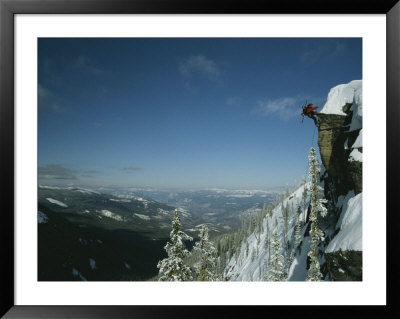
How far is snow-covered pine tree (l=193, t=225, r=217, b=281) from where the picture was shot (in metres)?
6.94

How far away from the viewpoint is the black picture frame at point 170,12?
133 inches

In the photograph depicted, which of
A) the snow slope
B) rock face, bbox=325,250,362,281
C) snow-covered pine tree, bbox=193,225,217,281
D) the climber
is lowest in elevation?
snow-covered pine tree, bbox=193,225,217,281

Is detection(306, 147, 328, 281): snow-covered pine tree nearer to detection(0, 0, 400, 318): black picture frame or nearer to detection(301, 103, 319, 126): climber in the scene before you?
detection(301, 103, 319, 126): climber

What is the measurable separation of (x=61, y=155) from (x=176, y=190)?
3200 millimetres

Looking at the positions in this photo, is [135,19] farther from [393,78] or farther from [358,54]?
[393,78]

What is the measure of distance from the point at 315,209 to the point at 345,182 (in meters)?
1.91

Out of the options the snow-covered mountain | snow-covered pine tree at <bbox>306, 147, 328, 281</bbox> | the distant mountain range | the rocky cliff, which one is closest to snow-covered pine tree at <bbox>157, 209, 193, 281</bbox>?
the distant mountain range

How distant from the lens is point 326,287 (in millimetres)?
3598

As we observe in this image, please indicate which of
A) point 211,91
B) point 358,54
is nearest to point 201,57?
point 211,91

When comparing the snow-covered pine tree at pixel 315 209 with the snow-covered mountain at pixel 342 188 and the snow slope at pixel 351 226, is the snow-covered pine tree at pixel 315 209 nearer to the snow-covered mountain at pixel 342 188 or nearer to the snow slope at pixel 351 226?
the snow-covered mountain at pixel 342 188

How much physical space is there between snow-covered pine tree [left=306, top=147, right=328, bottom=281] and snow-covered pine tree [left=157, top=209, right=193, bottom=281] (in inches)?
141

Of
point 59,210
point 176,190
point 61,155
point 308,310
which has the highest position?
point 61,155

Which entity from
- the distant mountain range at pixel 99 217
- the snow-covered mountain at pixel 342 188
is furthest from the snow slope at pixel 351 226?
the distant mountain range at pixel 99 217

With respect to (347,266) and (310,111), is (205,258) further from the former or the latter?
(310,111)
